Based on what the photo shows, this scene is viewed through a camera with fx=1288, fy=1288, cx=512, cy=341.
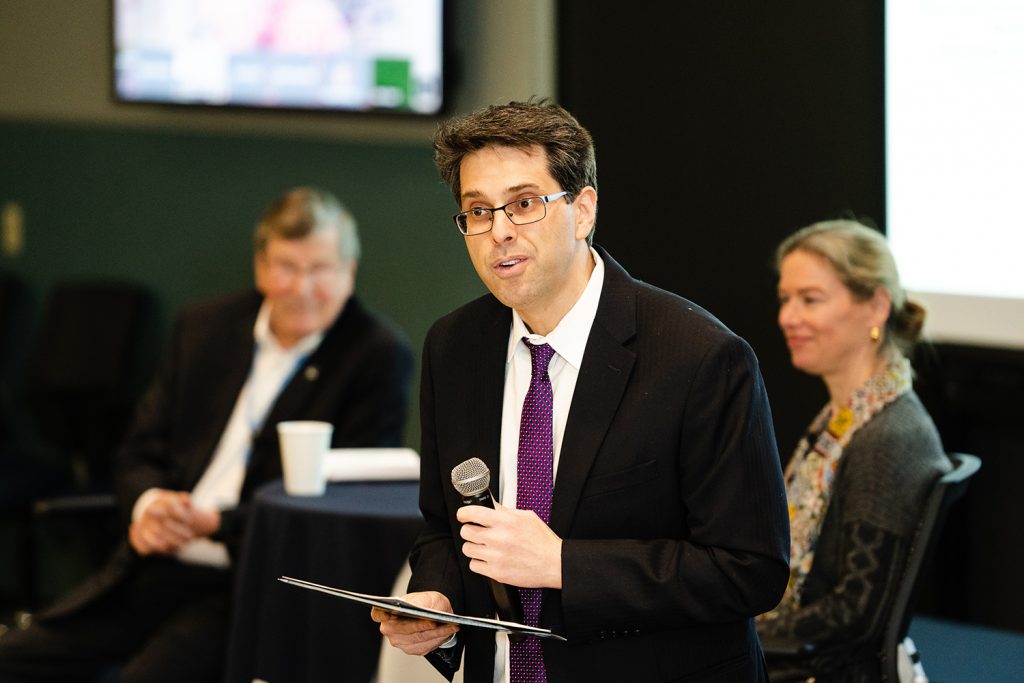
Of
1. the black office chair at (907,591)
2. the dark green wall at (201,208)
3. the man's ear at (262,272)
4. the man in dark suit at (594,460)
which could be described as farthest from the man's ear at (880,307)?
the dark green wall at (201,208)

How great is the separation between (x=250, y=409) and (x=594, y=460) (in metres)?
2.00

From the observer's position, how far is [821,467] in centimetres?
261

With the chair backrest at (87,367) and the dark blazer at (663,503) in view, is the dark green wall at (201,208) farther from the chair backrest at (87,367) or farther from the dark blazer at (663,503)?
the dark blazer at (663,503)

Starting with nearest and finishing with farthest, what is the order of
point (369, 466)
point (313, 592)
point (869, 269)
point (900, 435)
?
point (900, 435)
point (869, 269)
point (313, 592)
point (369, 466)

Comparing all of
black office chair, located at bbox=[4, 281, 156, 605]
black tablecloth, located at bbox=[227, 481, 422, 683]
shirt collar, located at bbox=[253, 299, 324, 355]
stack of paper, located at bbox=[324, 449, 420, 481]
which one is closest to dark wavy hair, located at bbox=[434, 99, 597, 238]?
black tablecloth, located at bbox=[227, 481, 422, 683]

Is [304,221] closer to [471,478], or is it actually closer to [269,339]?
[269,339]

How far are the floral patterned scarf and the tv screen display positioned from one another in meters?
2.19

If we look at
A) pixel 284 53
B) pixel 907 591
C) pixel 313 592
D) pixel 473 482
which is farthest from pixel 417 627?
pixel 284 53

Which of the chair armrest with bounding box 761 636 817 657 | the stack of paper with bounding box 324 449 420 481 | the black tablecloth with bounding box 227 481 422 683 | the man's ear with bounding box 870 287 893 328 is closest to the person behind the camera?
the chair armrest with bounding box 761 636 817 657

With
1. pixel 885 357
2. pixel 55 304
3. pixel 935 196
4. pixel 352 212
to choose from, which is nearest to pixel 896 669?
pixel 885 357

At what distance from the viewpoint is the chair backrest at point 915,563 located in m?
2.37

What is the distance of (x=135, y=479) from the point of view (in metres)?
3.45

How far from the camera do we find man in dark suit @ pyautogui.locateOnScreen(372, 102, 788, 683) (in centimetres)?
170

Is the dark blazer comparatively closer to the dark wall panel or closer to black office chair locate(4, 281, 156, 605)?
the dark wall panel
